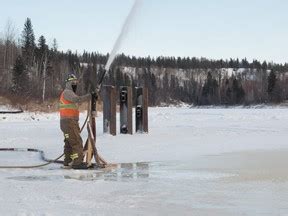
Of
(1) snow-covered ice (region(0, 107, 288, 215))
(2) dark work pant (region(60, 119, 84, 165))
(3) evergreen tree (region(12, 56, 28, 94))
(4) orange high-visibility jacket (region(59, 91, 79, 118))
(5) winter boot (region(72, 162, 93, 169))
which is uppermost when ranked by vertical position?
(3) evergreen tree (region(12, 56, 28, 94))

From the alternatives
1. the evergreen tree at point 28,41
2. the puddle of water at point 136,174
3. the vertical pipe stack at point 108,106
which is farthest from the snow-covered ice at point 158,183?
the evergreen tree at point 28,41

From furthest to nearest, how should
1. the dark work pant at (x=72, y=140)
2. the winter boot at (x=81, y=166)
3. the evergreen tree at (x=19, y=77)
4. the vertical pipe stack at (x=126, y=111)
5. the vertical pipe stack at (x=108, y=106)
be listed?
the evergreen tree at (x=19, y=77)
the vertical pipe stack at (x=126, y=111)
the vertical pipe stack at (x=108, y=106)
the dark work pant at (x=72, y=140)
the winter boot at (x=81, y=166)

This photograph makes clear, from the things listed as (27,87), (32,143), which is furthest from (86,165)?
(27,87)

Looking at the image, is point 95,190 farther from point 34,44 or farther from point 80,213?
point 34,44

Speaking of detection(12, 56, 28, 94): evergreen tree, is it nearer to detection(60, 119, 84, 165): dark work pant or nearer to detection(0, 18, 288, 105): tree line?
detection(0, 18, 288, 105): tree line

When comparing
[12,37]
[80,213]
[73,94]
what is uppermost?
[12,37]

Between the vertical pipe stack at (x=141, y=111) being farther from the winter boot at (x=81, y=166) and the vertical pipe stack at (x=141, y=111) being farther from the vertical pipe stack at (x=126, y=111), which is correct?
the winter boot at (x=81, y=166)

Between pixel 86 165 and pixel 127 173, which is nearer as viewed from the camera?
pixel 127 173

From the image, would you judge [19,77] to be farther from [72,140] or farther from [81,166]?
[81,166]

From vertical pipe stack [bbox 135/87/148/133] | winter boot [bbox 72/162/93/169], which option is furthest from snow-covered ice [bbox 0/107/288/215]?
vertical pipe stack [bbox 135/87/148/133]

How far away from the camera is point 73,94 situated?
1092 cm

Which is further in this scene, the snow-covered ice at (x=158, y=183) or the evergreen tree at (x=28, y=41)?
the evergreen tree at (x=28, y=41)

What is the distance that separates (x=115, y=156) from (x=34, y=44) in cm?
10885

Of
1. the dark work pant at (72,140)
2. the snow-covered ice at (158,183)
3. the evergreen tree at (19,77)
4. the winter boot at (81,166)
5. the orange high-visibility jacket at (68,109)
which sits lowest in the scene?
the snow-covered ice at (158,183)
